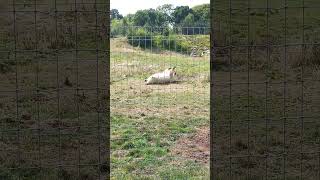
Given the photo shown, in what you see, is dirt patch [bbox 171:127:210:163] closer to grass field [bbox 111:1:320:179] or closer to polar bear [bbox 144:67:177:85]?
grass field [bbox 111:1:320:179]

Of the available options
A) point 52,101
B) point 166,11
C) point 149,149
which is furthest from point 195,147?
point 166,11

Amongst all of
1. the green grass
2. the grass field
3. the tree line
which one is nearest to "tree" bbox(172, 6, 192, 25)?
the tree line

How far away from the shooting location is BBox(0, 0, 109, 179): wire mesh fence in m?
4.05

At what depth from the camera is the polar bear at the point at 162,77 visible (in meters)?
7.43

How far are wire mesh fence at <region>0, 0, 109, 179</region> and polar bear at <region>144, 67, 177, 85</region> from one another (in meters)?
0.79

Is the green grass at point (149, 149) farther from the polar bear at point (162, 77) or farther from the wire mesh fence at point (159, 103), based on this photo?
the polar bear at point (162, 77)

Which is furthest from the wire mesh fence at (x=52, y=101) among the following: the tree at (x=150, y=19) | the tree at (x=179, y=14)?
the tree at (x=179, y=14)

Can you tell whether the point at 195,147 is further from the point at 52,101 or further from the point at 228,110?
the point at 52,101

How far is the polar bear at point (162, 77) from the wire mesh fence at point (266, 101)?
694 millimetres

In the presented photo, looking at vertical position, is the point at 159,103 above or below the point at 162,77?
below

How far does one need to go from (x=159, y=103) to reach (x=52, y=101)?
1.22 m

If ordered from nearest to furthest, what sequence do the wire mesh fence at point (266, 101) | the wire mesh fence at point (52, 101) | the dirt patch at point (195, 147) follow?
1. the wire mesh fence at point (52, 101)
2. the wire mesh fence at point (266, 101)
3. the dirt patch at point (195, 147)

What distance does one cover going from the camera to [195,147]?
4746mm

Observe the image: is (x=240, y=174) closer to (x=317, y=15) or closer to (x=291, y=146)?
(x=291, y=146)
